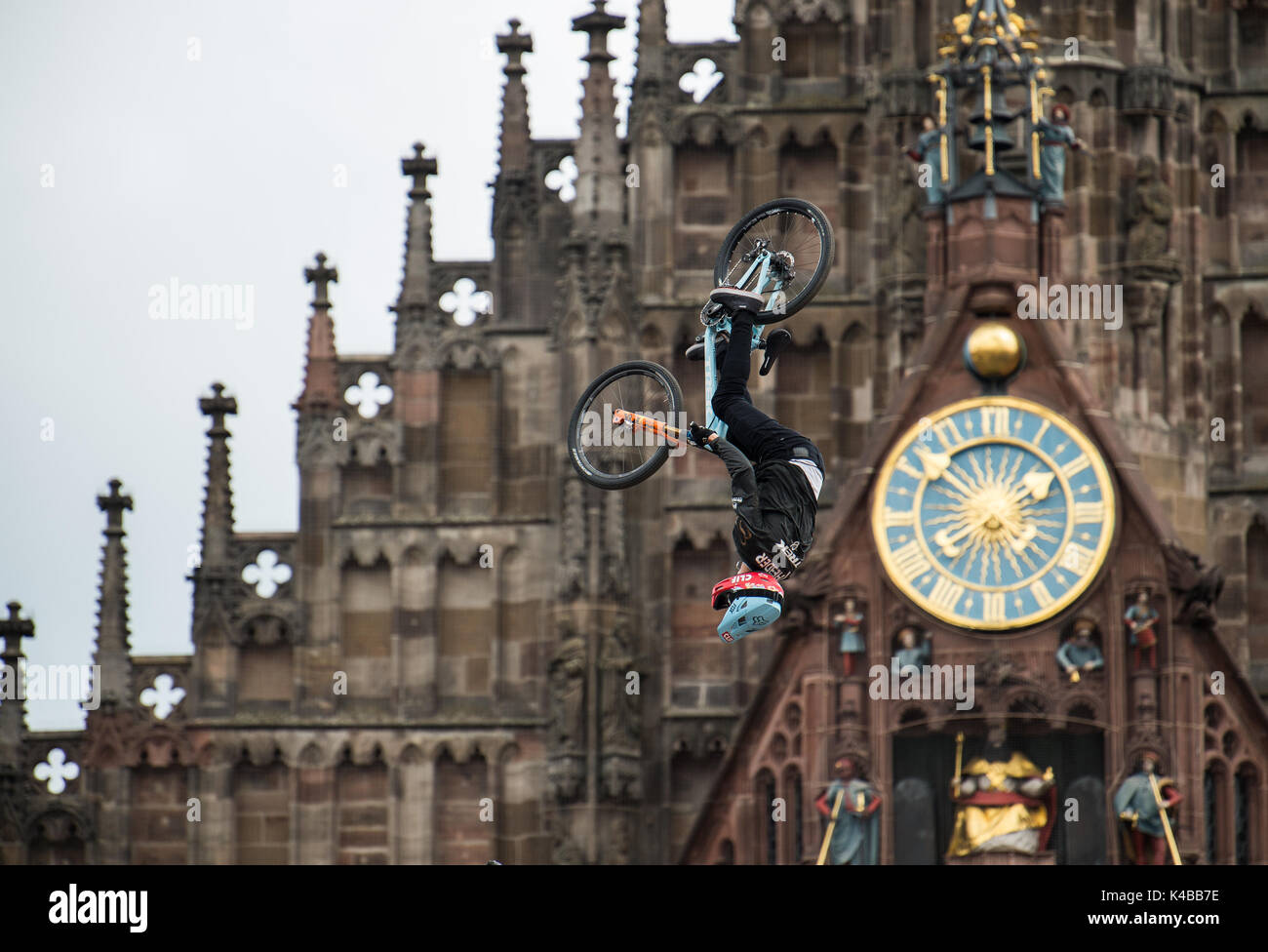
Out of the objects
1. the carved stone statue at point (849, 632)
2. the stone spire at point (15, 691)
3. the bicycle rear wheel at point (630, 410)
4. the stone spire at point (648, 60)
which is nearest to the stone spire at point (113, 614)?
the stone spire at point (15, 691)

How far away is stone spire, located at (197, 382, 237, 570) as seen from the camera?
2201 inches

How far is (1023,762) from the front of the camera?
169ft

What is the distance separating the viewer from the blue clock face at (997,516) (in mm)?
51531

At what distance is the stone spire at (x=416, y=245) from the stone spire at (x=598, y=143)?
1.80 metres

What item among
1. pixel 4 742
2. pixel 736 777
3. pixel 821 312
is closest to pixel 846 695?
pixel 736 777

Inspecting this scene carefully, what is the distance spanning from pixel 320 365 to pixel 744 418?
1976 cm

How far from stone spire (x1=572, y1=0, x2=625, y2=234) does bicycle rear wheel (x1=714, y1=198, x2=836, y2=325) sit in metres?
17.6

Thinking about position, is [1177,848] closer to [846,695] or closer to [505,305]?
[846,695]

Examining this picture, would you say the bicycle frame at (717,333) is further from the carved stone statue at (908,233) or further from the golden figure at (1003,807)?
the carved stone statue at (908,233)

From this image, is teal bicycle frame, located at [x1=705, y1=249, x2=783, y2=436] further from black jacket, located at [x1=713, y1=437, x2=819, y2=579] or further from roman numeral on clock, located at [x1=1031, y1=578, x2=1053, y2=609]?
roman numeral on clock, located at [x1=1031, y1=578, x2=1053, y2=609]

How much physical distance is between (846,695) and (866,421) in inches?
194

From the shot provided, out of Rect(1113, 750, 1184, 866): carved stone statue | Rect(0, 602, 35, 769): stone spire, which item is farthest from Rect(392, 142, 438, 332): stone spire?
Rect(1113, 750, 1184, 866): carved stone statue
